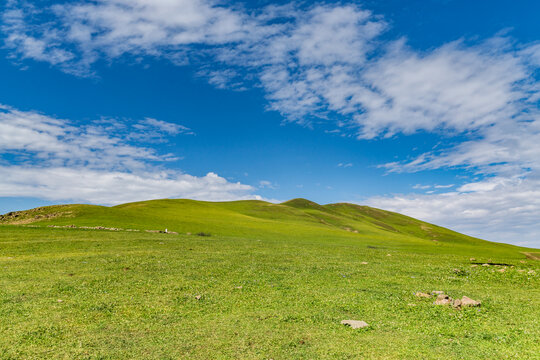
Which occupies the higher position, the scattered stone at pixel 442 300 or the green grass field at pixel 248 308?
the scattered stone at pixel 442 300

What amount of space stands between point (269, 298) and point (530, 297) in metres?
16.2

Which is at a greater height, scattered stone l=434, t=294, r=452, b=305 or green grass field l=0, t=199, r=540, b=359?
scattered stone l=434, t=294, r=452, b=305

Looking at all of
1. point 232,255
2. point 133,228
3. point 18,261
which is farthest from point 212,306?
point 133,228

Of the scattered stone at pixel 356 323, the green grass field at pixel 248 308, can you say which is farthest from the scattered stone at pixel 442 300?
the scattered stone at pixel 356 323

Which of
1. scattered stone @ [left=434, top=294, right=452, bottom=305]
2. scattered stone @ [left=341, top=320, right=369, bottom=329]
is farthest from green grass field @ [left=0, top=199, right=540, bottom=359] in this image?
scattered stone @ [left=434, top=294, right=452, bottom=305]

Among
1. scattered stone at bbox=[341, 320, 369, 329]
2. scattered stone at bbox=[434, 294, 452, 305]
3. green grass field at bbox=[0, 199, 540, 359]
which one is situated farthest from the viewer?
scattered stone at bbox=[434, 294, 452, 305]

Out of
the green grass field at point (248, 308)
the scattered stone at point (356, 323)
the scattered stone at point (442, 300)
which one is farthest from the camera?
the scattered stone at point (442, 300)

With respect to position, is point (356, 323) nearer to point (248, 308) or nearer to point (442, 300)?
point (248, 308)

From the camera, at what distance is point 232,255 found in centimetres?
3566

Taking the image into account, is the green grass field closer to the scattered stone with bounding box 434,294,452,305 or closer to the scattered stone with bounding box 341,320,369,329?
the scattered stone with bounding box 341,320,369,329

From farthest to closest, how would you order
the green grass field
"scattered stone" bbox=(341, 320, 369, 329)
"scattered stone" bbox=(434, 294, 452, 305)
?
1. "scattered stone" bbox=(434, 294, 452, 305)
2. "scattered stone" bbox=(341, 320, 369, 329)
3. the green grass field

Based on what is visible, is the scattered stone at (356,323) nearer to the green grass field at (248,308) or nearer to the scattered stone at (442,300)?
the green grass field at (248,308)

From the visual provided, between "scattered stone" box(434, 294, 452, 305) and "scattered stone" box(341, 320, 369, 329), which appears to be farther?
"scattered stone" box(434, 294, 452, 305)

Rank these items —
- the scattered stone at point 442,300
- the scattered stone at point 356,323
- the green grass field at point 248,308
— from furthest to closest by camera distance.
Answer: the scattered stone at point 442,300
the scattered stone at point 356,323
the green grass field at point 248,308
